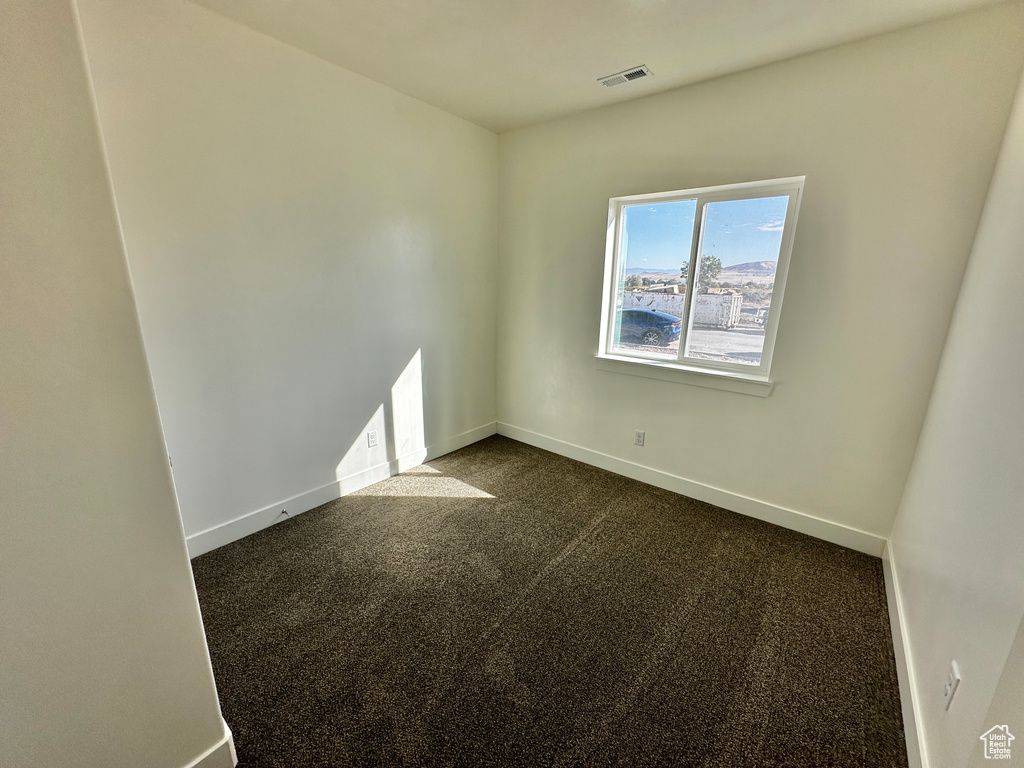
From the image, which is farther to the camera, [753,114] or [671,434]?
[671,434]

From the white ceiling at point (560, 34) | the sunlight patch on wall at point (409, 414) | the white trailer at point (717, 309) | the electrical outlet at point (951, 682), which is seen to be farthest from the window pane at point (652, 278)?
the electrical outlet at point (951, 682)

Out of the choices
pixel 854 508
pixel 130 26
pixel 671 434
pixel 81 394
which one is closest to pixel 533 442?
pixel 671 434

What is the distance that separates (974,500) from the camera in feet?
4.32

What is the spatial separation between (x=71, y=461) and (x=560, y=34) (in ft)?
7.99

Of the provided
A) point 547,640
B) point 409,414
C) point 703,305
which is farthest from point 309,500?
point 703,305

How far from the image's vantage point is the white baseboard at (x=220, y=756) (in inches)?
47.8

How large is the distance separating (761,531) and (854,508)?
488 millimetres

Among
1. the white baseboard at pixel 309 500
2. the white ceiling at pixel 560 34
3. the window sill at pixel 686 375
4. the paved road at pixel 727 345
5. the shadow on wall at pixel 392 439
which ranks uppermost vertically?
the white ceiling at pixel 560 34

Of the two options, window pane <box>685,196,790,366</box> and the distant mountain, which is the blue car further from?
the distant mountain

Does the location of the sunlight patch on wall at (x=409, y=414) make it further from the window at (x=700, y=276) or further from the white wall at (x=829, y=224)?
the window at (x=700, y=276)

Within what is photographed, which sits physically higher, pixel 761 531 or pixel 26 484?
pixel 26 484

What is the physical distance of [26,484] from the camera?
86cm

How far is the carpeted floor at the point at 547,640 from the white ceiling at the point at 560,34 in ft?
8.46

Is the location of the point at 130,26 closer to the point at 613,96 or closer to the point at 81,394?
the point at 81,394
